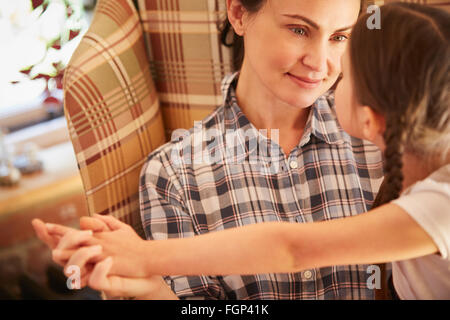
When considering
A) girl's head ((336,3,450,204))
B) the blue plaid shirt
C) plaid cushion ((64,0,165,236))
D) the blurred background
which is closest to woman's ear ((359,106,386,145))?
girl's head ((336,3,450,204))

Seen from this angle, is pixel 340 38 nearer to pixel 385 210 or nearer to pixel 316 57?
pixel 316 57

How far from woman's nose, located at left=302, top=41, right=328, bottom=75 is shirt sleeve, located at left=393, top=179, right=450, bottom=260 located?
7.0 inches

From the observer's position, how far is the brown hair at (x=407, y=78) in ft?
1.43

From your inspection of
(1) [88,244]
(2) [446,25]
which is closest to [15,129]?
(1) [88,244]

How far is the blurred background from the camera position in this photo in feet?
2.29

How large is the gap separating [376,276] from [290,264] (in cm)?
17

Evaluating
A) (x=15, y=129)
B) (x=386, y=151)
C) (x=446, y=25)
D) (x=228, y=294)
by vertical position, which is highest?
(x=446, y=25)

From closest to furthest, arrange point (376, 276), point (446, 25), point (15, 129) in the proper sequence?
point (446, 25), point (376, 276), point (15, 129)

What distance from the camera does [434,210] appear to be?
1.40 feet

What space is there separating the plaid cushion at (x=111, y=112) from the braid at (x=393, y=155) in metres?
0.34

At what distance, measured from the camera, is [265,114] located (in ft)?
2.08

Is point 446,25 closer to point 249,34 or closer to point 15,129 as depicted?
point 249,34

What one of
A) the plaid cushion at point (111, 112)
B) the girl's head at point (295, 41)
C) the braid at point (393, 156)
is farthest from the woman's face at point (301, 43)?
the plaid cushion at point (111, 112)

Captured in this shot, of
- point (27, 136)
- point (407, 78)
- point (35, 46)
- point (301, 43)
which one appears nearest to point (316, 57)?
point (301, 43)
